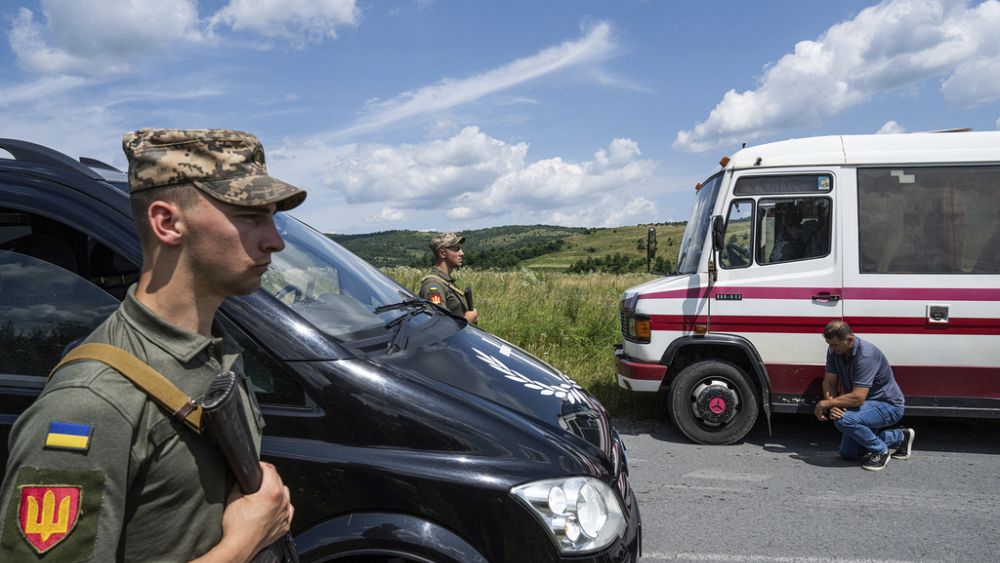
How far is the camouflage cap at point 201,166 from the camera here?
137 cm

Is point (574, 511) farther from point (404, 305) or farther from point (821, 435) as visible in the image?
point (821, 435)

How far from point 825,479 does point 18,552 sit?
5.84 m

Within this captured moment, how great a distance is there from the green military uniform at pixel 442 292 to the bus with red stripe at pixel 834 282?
1744mm

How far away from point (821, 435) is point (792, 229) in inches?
85.7

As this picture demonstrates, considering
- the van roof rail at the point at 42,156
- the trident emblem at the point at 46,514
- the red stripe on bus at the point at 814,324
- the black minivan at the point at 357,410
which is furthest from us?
the red stripe on bus at the point at 814,324

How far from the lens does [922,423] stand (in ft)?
24.1

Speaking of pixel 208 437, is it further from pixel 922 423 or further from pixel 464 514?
pixel 922 423

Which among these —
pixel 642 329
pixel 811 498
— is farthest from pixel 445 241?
pixel 811 498

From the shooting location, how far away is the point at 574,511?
7.61ft

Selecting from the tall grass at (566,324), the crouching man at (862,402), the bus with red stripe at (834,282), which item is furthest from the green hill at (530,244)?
the crouching man at (862,402)

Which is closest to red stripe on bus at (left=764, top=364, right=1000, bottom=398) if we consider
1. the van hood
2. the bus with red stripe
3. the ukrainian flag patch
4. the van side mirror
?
the bus with red stripe

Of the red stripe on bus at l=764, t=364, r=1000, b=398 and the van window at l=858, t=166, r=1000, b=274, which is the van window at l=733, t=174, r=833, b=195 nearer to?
the van window at l=858, t=166, r=1000, b=274

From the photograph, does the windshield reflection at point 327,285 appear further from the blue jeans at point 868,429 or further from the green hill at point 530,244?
the green hill at point 530,244

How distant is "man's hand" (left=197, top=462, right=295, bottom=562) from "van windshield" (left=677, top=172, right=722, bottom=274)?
5.82m
